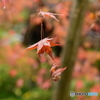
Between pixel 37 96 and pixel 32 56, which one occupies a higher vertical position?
pixel 32 56

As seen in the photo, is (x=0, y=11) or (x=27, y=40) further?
(x=27, y=40)

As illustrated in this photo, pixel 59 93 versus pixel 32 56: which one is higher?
pixel 32 56

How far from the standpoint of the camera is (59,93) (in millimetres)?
3422

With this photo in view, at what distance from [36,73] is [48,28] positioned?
144 centimetres

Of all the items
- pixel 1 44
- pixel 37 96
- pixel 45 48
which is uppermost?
pixel 1 44

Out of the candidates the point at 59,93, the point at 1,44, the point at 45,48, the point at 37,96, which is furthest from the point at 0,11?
the point at 45,48

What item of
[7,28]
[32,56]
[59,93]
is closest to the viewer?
[59,93]

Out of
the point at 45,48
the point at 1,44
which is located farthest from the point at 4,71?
the point at 45,48

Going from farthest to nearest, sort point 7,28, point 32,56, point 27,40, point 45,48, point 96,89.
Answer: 1. point 27,40
2. point 7,28
3. point 32,56
4. point 96,89
5. point 45,48

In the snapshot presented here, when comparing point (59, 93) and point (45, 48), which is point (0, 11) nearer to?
point (59, 93)

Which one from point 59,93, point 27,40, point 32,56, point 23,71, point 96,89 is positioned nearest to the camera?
point 59,93

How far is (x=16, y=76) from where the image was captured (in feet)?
16.4

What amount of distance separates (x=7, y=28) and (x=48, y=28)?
4.40 ft

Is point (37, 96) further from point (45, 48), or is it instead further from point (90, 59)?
point (45, 48)
